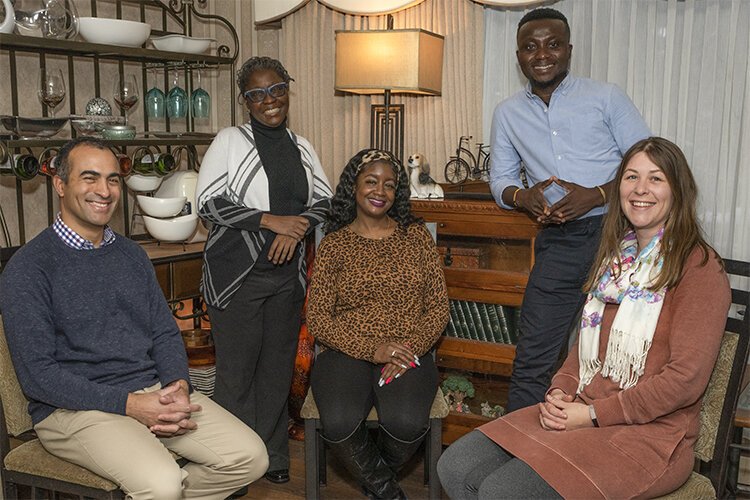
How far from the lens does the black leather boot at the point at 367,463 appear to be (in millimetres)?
2512

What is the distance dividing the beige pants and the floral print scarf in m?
0.94

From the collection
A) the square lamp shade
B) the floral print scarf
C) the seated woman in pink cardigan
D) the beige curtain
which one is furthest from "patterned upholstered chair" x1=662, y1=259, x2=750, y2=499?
the beige curtain

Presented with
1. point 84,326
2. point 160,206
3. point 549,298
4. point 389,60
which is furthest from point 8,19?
point 549,298

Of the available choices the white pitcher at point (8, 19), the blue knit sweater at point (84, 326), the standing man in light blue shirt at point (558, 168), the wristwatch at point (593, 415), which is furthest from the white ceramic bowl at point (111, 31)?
the wristwatch at point (593, 415)

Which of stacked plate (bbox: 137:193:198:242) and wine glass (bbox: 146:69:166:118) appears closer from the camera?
stacked plate (bbox: 137:193:198:242)

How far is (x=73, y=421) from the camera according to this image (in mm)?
1971

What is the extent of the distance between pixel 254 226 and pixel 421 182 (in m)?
0.72

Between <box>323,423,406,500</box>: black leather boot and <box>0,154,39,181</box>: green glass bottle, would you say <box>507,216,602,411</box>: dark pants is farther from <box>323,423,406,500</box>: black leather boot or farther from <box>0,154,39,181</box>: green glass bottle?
<box>0,154,39,181</box>: green glass bottle

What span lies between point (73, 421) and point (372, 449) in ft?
3.28

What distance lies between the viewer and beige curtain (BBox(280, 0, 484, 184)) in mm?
3482

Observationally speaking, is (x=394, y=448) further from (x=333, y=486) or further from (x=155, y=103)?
(x=155, y=103)

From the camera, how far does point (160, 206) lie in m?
3.12

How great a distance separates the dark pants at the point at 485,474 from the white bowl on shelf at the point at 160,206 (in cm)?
167

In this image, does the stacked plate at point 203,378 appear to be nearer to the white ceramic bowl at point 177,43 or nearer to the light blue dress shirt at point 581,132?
the white ceramic bowl at point 177,43
